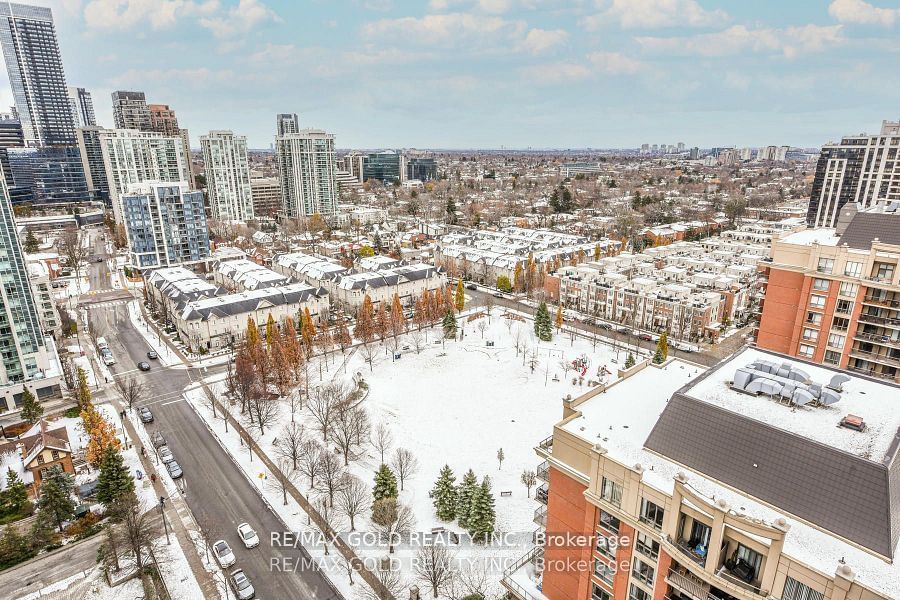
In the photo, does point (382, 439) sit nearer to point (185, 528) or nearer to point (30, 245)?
point (185, 528)

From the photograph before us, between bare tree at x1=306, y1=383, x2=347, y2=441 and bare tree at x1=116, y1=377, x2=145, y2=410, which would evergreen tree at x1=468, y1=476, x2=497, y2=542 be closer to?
bare tree at x1=306, y1=383, x2=347, y2=441

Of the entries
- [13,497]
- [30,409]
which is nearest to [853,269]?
[13,497]

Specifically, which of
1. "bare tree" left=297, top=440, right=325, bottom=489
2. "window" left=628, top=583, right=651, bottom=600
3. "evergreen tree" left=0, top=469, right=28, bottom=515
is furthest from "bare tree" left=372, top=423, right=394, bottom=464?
"evergreen tree" left=0, top=469, right=28, bottom=515

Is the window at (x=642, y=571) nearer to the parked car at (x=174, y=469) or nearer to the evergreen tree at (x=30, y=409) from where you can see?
the parked car at (x=174, y=469)

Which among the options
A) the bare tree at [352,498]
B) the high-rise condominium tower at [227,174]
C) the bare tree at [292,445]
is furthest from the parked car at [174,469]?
the high-rise condominium tower at [227,174]

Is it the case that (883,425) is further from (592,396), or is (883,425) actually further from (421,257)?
(421,257)
